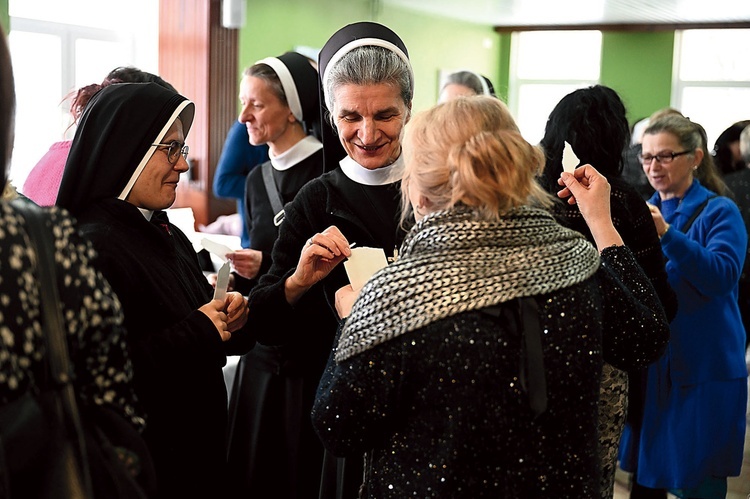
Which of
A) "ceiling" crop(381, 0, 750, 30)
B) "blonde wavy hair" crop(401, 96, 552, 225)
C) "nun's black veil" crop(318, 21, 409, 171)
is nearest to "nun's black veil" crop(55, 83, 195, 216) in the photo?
"nun's black veil" crop(318, 21, 409, 171)

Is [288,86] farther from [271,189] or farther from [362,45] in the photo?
[362,45]

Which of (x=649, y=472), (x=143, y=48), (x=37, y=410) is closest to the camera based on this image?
(x=37, y=410)

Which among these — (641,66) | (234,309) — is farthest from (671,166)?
(641,66)

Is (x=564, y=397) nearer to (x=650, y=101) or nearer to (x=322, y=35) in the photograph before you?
(x=322, y=35)

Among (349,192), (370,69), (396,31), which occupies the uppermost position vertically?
(396,31)

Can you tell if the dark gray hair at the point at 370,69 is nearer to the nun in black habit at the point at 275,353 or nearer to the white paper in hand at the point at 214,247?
the nun in black habit at the point at 275,353

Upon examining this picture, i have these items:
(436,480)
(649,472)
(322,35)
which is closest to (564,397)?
(436,480)

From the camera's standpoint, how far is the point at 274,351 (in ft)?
8.47

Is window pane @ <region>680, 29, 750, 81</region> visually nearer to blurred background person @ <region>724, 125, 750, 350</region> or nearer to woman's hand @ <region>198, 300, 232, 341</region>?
blurred background person @ <region>724, 125, 750, 350</region>

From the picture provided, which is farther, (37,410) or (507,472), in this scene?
(507,472)

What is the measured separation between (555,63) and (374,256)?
13.4 meters

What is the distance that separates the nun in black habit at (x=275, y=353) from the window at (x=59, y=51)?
361cm

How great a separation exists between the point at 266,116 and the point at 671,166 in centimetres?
167

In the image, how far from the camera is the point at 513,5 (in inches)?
466
